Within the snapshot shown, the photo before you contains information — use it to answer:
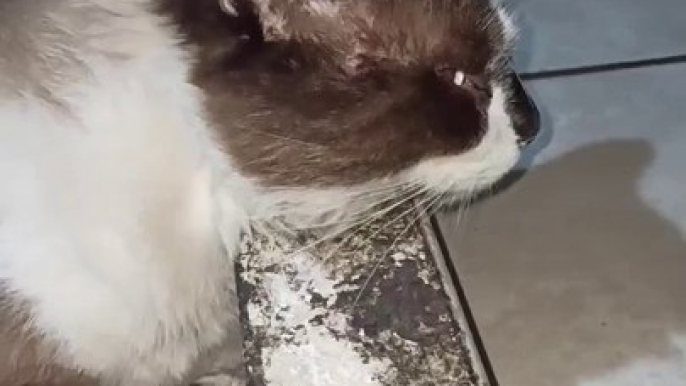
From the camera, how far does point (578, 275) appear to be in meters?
1.24

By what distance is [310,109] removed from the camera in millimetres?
941

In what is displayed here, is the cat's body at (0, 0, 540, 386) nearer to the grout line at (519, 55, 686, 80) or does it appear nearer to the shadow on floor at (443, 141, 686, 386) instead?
the shadow on floor at (443, 141, 686, 386)

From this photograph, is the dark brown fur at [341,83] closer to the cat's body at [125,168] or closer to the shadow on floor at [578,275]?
the cat's body at [125,168]

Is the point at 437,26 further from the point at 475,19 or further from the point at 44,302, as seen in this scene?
the point at 44,302

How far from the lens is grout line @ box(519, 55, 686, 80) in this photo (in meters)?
1.42

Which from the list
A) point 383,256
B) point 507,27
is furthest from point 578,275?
point 507,27

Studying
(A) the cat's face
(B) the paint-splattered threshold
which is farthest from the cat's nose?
(B) the paint-splattered threshold

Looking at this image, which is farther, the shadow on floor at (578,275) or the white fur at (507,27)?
the shadow on floor at (578,275)

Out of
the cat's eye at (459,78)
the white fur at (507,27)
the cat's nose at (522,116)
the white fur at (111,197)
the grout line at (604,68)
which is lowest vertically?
the white fur at (111,197)

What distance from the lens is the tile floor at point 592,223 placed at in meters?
1.18

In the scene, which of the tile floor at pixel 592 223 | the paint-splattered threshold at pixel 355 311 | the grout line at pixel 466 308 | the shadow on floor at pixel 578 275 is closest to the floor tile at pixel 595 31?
the tile floor at pixel 592 223

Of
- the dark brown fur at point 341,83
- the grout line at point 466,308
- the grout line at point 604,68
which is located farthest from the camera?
the grout line at point 604,68

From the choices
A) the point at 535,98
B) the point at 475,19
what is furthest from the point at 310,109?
the point at 535,98

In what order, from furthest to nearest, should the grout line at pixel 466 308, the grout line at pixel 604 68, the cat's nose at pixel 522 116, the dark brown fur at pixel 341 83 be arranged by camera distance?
the grout line at pixel 604 68 < the grout line at pixel 466 308 < the cat's nose at pixel 522 116 < the dark brown fur at pixel 341 83
